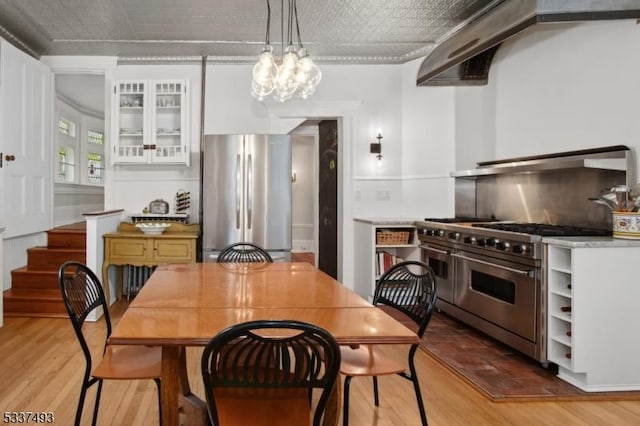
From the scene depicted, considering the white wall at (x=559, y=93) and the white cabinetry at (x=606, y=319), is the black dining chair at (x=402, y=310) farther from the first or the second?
the white wall at (x=559, y=93)

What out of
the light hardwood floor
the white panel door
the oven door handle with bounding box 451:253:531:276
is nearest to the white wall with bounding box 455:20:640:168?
the oven door handle with bounding box 451:253:531:276

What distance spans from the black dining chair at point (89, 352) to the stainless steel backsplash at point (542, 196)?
3038mm

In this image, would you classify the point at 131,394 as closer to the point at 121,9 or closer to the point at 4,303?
the point at 4,303

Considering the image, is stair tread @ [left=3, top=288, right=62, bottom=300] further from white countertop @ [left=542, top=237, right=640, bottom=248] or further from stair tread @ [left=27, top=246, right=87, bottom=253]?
white countertop @ [left=542, top=237, right=640, bottom=248]

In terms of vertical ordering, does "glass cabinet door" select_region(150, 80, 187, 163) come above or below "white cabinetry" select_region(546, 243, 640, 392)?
above

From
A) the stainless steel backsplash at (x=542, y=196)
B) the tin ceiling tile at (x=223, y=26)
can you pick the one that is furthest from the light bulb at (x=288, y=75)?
the stainless steel backsplash at (x=542, y=196)

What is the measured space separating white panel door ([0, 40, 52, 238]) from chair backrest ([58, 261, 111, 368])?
2725 mm

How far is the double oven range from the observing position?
9.74 ft

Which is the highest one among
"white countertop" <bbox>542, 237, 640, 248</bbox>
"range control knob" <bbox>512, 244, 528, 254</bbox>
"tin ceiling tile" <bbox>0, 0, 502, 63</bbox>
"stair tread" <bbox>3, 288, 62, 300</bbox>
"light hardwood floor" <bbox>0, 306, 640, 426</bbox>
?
"tin ceiling tile" <bbox>0, 0, 502, 63</bbox>

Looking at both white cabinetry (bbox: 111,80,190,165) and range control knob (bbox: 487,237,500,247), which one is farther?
white cabinetry (bbox: 111,80,190,165)

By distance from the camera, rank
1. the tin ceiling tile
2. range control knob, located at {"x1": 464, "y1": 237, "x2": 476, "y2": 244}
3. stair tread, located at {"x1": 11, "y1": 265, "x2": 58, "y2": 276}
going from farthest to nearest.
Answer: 1. stair tread, located at {"x1": 11, "y1": 265, "x2": 58, "y2": 276}
2. the tin ceiling tile
3. range control knob, located at {"x1": 464, "y1": 237, "x2": 476, "y2": 244}

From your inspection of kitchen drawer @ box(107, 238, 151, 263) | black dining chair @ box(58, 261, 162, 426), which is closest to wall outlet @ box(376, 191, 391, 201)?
kitchen drawer @ box(107, 238, 151, 263)

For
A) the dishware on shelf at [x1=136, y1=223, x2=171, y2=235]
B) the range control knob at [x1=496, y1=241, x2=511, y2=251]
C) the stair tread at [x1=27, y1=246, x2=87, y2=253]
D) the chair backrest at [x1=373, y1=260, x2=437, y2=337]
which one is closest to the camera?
the chair backrest at [x1=373, y1=260, x2=437, y2=337]

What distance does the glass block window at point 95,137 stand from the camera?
7488mm
